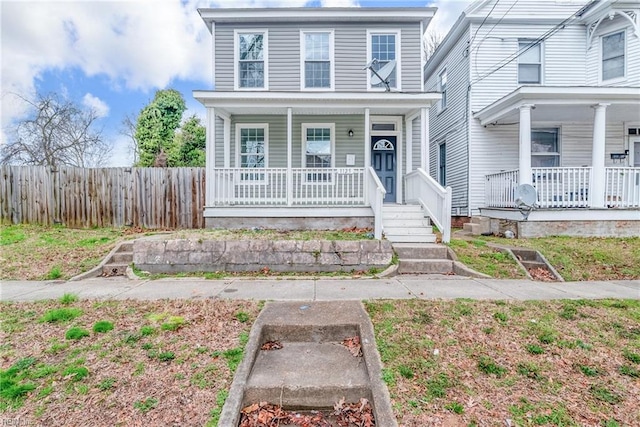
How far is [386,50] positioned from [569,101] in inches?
211

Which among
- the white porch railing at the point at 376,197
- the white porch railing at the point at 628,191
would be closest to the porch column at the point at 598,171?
the white porch railing at the point at 628,191

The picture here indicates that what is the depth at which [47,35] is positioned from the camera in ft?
39.7

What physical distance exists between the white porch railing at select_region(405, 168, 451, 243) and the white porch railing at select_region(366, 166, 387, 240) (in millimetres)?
1260

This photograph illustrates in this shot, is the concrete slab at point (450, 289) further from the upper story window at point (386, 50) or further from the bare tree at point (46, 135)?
the bare tree at point (46, 135)

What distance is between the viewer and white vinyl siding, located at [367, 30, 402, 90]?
1036 centimetres

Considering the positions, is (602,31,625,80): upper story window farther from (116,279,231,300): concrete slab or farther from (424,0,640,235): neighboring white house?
(116,279,231,300): concrete slab

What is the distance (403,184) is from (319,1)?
6.78 metres

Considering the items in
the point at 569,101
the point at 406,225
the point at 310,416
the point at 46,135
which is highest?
the point at 46,135

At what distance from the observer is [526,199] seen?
8.22 metres

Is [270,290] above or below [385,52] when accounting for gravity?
below

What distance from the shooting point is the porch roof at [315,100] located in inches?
344

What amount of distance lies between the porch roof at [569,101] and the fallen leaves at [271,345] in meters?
8.84

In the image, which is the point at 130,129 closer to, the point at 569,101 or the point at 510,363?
the point at 569,101

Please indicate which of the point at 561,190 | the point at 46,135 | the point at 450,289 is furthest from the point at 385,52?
the point at 46,135
